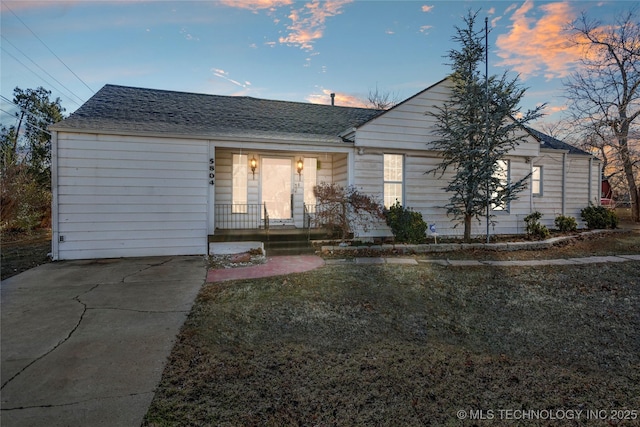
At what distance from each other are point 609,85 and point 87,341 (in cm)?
2118

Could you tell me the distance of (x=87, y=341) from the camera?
3344mm

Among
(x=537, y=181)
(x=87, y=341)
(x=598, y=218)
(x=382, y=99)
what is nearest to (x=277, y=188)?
(x=87, y=341)

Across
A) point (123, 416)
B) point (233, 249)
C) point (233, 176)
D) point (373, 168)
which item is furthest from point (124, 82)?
point (123, 416)

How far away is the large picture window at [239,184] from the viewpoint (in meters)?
10.2

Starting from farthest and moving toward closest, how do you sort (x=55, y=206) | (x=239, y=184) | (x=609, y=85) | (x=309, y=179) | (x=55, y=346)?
(x=609, y=85) → (x=309, y=179) → (x=239, y=184) → (x=55, y=206) → (x=55, y=346)

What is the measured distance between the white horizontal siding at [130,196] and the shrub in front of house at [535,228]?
10.2 meters

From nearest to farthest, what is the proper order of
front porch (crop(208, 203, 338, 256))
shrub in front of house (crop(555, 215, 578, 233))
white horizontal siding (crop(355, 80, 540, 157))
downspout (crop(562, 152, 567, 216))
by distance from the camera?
front porch (crop(208, 203, 338, 256)), white horizontal siding (crop(355, 80, 540, 157)), shrub in front of house (crop(555, 215, 578, 233)), downspout (crop(562, 152, 567, 216))

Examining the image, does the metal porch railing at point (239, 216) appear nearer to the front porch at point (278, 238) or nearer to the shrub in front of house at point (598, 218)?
the front porch at point (278, 238)

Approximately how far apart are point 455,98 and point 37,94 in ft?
67.9

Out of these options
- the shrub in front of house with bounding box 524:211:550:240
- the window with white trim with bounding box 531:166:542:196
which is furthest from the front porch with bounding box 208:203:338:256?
the window with white trim with bounding box 531:166:542:196

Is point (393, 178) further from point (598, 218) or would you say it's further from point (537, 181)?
point (598, 218)

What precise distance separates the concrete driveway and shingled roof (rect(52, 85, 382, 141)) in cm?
388

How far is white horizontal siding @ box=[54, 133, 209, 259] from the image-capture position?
7438 mm

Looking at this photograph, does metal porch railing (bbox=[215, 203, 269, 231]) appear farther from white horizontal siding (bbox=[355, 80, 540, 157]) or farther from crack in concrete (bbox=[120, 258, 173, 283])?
white horizontal siding (bbox=[355, 80, 540, 157])
